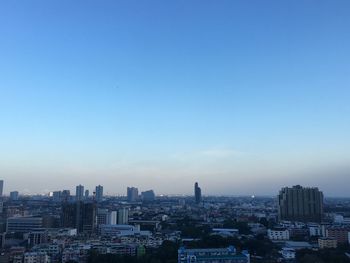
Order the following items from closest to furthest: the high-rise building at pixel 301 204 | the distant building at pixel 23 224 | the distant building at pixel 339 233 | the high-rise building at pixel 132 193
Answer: the distant building at pixel 339 233 < the distant building at pixel 23 224 < the high-rise building at pixel 301 204 < the high-rise building at pixel 132 193

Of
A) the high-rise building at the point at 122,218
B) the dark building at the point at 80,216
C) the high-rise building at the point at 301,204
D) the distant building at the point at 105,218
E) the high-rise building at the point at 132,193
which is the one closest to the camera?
the dark building at the point at 80,216

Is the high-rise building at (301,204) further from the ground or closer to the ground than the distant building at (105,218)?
further from the ground

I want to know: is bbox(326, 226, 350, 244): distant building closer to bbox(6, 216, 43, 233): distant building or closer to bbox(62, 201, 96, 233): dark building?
bbox(62, 201, 96, 233): dark building

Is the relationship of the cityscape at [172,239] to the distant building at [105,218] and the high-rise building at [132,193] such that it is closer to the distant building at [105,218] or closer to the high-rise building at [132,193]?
the distant building at [105,218]

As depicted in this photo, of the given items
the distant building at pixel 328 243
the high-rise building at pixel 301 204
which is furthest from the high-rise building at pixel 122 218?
the distant building at pixel 328 243

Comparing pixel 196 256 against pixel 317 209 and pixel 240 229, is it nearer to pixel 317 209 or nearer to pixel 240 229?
pixel 240 229

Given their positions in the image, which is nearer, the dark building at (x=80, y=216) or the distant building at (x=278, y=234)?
the distant building at (x=278, y=234)

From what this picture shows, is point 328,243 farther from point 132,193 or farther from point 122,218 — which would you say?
point 132,193

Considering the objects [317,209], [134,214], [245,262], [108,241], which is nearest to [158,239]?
[108,241]

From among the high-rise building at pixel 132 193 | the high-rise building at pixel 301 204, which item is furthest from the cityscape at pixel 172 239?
the high-rise building at pixel 132 193

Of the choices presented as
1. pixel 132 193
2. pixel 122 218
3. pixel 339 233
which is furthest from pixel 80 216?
pixel 132 193
